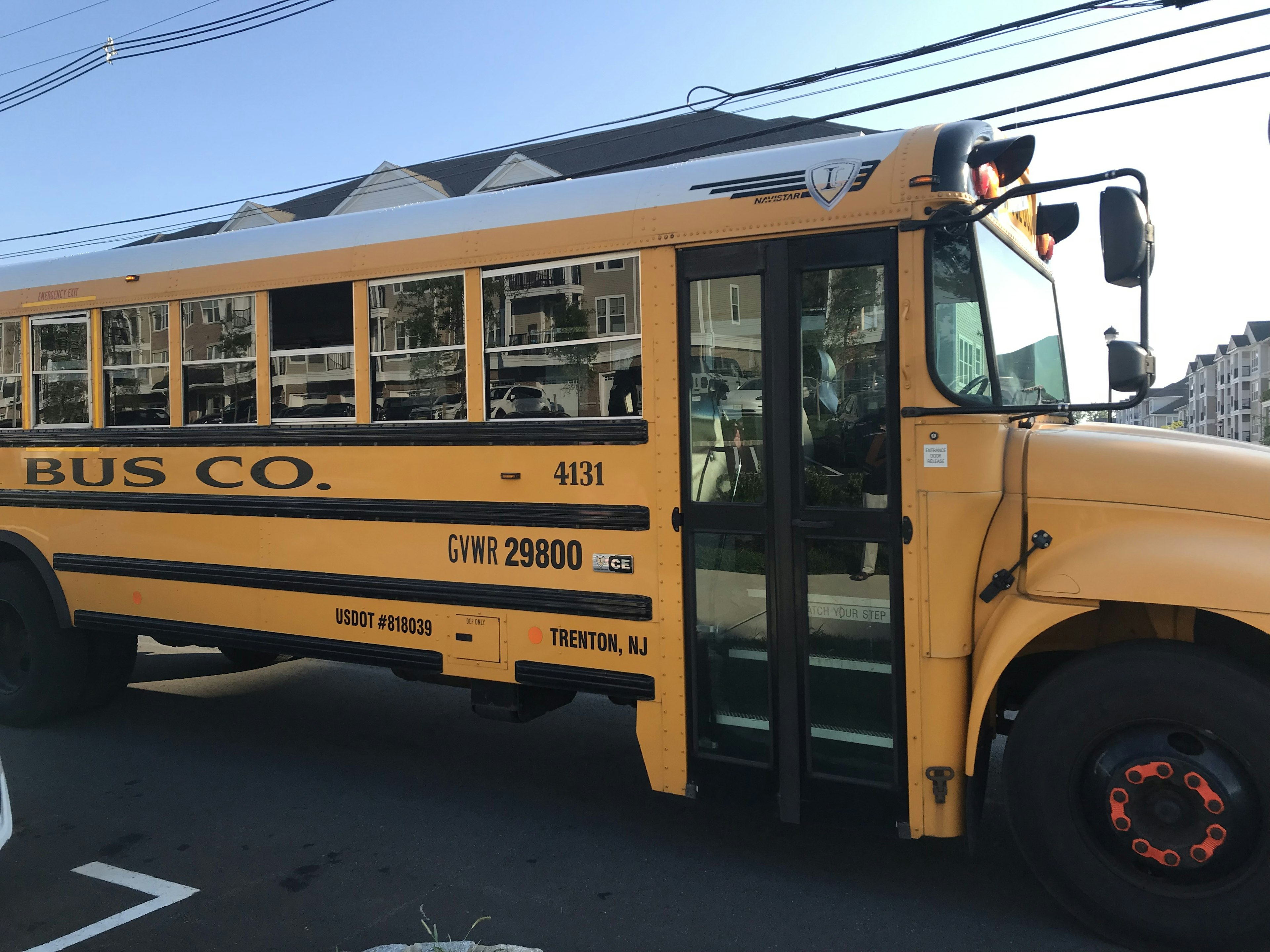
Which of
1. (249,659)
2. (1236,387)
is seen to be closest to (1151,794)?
(249,659)

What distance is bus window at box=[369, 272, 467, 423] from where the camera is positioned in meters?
4.20

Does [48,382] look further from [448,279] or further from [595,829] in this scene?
[595,829]

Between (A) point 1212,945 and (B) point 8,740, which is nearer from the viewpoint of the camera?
(A) point 1212,945

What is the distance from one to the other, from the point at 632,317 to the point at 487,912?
231cm

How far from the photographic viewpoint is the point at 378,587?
14.6 ft

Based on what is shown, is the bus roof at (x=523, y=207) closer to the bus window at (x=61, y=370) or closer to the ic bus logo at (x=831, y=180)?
the ic bus logo at (x=831, y=180)

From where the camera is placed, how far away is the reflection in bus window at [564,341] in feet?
12.5

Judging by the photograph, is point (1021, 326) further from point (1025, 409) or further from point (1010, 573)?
point (1010, 573)

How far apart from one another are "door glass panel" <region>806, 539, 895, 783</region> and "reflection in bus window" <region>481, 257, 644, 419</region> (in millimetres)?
981

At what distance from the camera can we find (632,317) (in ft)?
12.5

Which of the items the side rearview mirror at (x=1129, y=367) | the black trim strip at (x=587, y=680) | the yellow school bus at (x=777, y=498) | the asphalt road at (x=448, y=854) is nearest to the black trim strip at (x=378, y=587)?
the yellow school bus at (x=777, y=498)

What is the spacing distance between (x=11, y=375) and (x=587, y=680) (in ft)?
13.9

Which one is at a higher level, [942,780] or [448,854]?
[942,780]

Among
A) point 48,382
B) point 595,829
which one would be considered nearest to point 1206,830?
point 595,829
